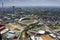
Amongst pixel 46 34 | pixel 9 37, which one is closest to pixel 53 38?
pixel 46 34

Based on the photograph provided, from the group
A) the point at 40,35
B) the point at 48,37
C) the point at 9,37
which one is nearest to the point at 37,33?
the point at 40,35

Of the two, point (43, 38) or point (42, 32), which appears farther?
point (42, 32)

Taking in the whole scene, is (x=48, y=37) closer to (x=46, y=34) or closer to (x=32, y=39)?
(x=46, y=34)

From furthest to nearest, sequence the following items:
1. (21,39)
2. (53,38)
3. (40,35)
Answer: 1. (40,35)
2. (53,38)
3. (21,39)

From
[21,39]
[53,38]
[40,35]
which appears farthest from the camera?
[40,35]

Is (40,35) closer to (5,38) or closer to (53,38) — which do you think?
(53,38)

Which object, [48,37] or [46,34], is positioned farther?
[46,34]

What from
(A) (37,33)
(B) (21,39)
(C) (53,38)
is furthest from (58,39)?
(B) (21,39)

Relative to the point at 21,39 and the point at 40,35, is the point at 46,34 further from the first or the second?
the point at 21,39
